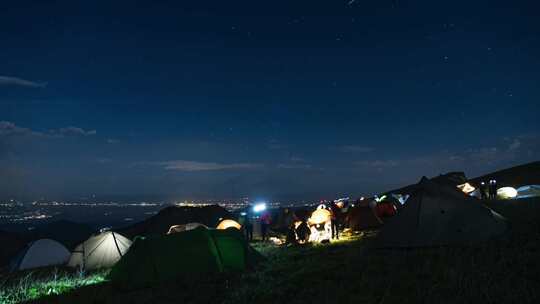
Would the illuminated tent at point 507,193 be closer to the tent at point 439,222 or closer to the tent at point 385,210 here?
the tent at point 385,210

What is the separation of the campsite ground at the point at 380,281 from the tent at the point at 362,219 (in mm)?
12074

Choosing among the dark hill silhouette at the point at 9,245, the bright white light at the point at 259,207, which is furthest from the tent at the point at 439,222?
the dark hill silhouette at the point at 9,245

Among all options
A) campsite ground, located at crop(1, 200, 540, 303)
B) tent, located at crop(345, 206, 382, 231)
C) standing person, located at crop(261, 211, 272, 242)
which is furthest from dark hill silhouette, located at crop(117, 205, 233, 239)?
campsite ground, located at crop(1, 200, 540, 303)

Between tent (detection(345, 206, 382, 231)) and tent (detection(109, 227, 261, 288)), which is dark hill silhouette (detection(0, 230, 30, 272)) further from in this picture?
tent (detection(345, 206, 382, 231))

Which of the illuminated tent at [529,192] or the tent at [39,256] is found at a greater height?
the illuminated tent at [529,192]

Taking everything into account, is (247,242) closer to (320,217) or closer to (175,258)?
(175,258)

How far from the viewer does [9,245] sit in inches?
1545

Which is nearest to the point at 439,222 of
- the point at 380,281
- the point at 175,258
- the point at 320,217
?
the point at 380,281

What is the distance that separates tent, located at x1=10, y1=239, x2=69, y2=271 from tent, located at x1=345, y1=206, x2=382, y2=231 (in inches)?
748

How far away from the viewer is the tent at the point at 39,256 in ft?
78.1

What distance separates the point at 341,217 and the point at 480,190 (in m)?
16.4

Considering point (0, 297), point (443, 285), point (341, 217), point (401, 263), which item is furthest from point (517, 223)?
point (0, 297)

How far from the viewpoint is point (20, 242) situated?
1604 inches

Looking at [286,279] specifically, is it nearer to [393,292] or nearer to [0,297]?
[393,292]
